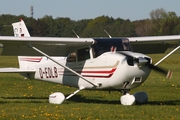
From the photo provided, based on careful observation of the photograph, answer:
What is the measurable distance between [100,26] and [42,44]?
8616cm

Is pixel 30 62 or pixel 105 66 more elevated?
pixel 105 66

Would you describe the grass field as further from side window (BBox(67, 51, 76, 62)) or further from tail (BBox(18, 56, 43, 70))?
side window (BBox(67, 51, 76, 62))

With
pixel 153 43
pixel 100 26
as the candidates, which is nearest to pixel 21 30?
pixel 153 43

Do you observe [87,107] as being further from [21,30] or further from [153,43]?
[21,30]

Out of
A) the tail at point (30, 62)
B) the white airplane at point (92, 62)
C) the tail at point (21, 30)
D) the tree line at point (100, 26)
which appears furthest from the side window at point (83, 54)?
the tree line at point (100, 26)

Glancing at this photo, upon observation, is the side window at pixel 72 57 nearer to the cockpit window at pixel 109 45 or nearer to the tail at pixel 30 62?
the cockpit window at pixel 109 45

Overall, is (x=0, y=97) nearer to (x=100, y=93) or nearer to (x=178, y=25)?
(x=100, y=93)

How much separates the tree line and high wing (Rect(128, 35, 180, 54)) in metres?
63.8

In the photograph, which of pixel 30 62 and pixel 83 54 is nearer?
pixel 83 54

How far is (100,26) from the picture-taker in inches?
Result: 3971

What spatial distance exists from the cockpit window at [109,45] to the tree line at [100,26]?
219 ft

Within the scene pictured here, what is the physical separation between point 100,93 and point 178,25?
78155 mm

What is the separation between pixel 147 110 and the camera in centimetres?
1266

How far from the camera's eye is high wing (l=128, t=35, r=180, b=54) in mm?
15828
